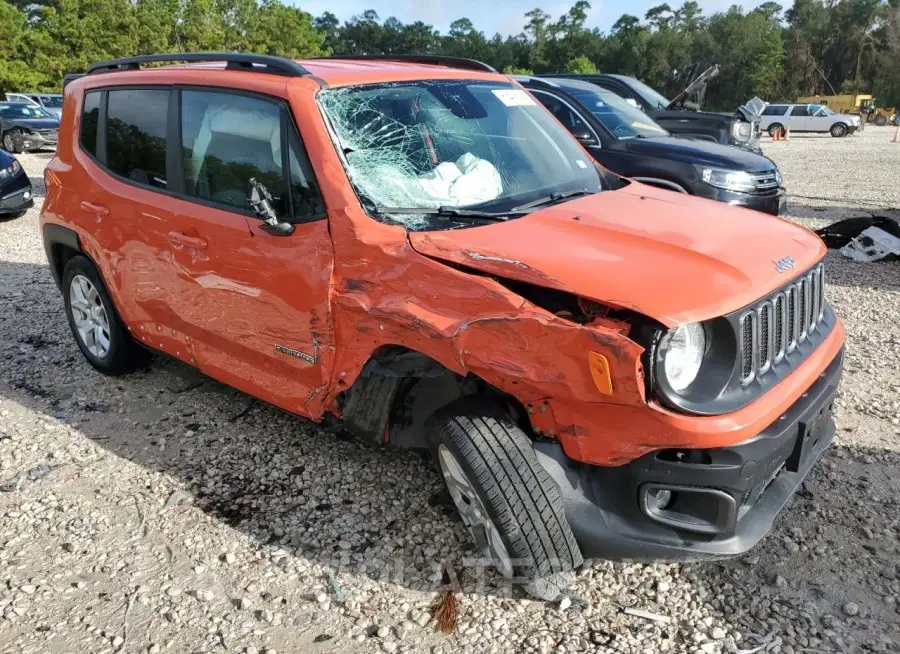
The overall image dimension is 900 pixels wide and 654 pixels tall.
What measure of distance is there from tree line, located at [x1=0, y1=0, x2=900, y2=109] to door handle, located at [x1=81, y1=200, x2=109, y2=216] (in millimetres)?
21820

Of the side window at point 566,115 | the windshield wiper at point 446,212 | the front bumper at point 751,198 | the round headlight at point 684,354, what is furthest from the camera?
the side window at point 566,115

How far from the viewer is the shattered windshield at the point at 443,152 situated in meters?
2.99

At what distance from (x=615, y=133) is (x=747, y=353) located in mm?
6112

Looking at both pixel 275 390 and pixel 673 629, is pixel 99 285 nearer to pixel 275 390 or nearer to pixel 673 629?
pixel 275 390

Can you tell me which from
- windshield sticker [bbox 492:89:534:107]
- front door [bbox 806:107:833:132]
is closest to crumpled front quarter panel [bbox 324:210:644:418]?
windshield sticker [bbox 492:89:534:107]

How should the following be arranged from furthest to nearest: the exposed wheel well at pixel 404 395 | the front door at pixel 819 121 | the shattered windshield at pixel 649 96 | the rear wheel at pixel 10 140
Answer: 1. the front door at pixel 819 121
2. the rear wheel at pixel 10 140
3. the shattered windshield at pixel 649 96
4. the exposed wheel well at pixel 404 395

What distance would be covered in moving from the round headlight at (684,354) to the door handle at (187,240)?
2256 millimetres

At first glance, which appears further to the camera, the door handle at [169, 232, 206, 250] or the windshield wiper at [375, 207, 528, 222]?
the door handle at [169, 232, 206, 250]

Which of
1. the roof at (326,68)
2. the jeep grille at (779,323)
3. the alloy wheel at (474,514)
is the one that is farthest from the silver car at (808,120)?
the alloy wheel at (474,514)

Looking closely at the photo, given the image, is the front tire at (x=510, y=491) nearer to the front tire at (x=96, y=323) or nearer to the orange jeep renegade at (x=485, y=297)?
the orange jeep renegade at (x=485, y=297)

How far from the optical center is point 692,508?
2.42 m

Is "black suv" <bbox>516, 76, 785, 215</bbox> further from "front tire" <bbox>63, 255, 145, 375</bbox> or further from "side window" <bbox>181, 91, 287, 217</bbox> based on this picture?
"front tire" <bbox>63, 255, 145, 375</bbox>

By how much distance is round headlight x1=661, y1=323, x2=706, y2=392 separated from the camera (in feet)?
→ 7.63

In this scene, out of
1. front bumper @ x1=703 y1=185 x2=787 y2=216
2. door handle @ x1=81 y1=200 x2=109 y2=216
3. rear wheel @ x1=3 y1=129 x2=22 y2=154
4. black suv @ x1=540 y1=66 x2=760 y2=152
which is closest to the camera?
door handle @ x1=81 y1=200 x2=109 y2=216
